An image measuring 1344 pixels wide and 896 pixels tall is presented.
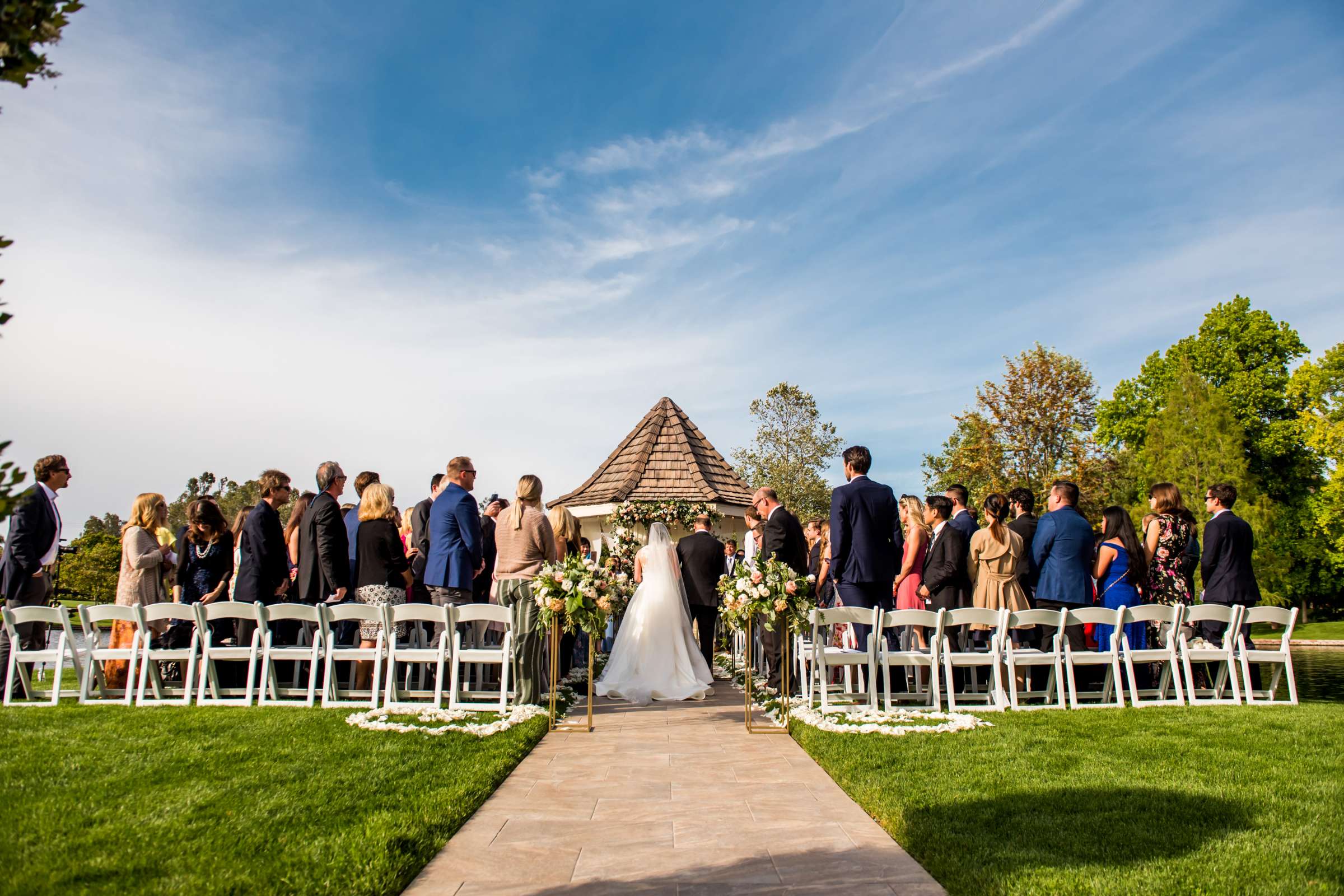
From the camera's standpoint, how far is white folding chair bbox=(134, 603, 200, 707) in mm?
8234

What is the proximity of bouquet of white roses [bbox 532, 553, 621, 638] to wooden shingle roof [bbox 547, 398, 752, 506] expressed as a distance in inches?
422

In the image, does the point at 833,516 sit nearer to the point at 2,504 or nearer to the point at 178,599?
the point at 178,599

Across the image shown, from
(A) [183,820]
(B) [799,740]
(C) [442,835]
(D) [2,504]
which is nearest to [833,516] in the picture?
(B) [799,740]

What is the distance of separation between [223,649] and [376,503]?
1907 millimetres

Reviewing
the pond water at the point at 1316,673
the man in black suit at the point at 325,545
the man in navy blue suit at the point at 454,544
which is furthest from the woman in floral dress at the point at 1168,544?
the man in black suit at the point at 325,545

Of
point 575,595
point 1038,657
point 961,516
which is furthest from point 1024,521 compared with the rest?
point 575,595

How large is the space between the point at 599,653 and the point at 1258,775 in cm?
1243

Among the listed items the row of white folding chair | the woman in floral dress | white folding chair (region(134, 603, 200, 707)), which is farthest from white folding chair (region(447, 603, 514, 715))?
the woman in floral dress

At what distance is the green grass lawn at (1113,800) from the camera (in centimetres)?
392

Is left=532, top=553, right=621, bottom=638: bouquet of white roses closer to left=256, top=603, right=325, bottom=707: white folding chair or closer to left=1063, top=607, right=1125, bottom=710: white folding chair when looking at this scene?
left=256, top=603, right=325, bottom=707: white folding chair

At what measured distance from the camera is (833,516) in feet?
30.8

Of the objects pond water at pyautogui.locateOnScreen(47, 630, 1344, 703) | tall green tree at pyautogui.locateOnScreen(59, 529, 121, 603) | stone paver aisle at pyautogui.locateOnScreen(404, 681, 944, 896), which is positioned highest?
tall green tree at pyautogui.locateOnScreen(59, 529, 121, 603)

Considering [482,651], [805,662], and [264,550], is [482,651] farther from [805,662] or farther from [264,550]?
[805,662]

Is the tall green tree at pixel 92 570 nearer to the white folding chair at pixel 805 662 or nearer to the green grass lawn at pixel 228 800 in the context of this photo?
the green grass lawn at pixel 228 800
